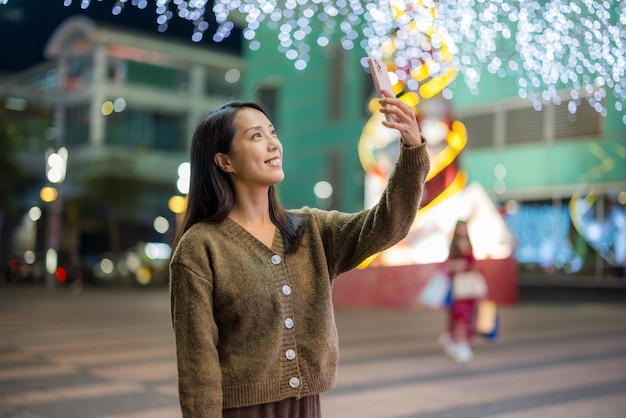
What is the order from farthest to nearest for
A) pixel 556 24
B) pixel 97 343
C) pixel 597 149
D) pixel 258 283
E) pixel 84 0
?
pixel 597 149
pixel 97 343
pixel 556 24
pixel 84 0
pixel 258 283

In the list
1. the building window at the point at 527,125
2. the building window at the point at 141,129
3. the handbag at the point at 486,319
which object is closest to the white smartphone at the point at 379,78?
the handbag at the point at 486,319

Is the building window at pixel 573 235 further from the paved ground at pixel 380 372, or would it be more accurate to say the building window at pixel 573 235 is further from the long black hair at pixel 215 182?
the long black hair at pixel 215 182

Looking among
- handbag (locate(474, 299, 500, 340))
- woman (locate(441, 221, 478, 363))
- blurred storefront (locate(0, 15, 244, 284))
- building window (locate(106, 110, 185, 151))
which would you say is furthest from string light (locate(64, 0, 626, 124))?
building window (locate(106, 110, 185, 151))

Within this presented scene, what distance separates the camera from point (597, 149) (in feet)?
74.5

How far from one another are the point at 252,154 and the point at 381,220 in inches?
19.3

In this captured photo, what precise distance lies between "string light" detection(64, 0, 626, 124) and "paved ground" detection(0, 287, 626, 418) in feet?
8.74

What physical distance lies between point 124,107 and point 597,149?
30.4m

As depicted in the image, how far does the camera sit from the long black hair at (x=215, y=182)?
2.81 meters

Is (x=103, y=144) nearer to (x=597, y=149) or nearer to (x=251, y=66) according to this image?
(x=251, y=66)

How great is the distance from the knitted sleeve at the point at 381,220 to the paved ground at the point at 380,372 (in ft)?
12.5

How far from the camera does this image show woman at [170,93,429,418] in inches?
103

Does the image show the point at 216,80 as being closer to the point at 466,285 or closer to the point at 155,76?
the point at 155,76

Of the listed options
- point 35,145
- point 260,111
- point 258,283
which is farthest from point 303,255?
point 35,145

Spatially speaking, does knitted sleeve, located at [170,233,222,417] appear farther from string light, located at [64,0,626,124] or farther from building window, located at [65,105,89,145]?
building window, located at [65,105,89,145]
